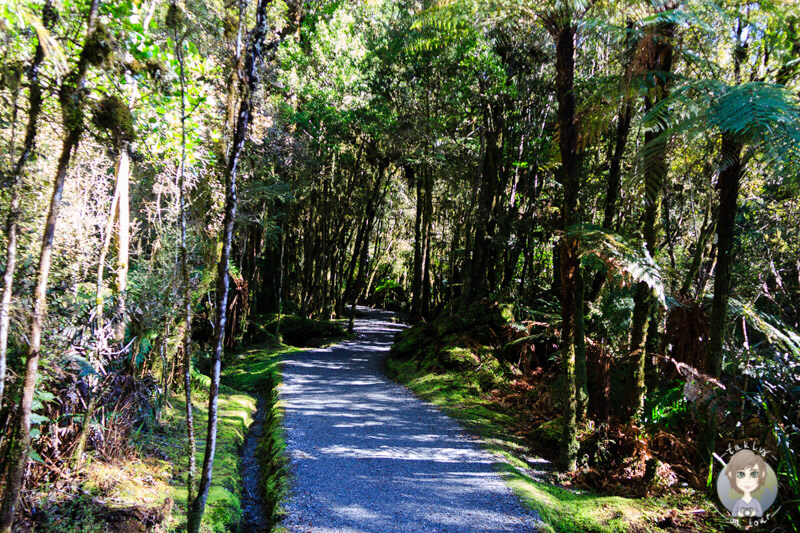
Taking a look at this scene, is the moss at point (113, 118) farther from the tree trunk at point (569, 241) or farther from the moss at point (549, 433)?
the moss at point (549, 433)

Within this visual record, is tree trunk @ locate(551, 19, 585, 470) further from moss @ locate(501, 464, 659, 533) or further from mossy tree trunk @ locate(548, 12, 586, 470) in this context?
moss @ locate(501, 464, 659, 533)

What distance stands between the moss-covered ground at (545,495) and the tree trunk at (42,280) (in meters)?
4.18

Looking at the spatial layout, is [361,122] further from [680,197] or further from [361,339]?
[680,197]

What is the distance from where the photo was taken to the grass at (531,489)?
4242 mm

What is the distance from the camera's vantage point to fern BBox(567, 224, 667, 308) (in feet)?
13.9

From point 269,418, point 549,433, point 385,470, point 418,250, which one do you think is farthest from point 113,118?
point 418,250

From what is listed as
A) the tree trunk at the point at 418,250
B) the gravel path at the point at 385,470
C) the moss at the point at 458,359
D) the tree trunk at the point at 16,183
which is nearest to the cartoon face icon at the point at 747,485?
the gravel path at the point at 385,470

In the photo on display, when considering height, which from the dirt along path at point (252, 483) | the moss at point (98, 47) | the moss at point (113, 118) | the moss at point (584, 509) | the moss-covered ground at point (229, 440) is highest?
the moss at point (98, 47)

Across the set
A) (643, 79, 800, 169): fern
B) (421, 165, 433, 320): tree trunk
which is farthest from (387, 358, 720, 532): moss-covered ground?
(421, 165, 433, 320): tree trunk

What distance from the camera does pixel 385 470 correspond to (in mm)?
5426

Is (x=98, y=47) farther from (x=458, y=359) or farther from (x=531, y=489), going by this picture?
(x=458, y=359)

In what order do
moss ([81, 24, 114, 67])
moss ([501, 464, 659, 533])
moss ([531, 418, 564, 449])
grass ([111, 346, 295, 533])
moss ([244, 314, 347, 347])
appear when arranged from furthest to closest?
moss ([244, 314, 347, 347]), moss ([531, 418, 564, 449]), grass ([111, 346, 295, 533]), moss ([501, 464, 659, 533]), moss ([81, 24, 114, 67])

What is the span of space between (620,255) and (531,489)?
9.05 ft

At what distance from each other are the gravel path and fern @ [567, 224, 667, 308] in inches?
102
